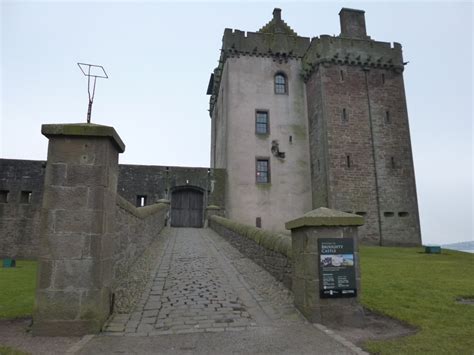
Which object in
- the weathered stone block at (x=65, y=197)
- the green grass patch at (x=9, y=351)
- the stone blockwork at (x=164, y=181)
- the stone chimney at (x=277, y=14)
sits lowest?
the green grass patch at (x=9, y=351)

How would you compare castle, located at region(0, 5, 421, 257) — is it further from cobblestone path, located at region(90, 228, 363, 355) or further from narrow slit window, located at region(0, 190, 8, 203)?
cobblestone path, located at region(90, 228, 363, 355)

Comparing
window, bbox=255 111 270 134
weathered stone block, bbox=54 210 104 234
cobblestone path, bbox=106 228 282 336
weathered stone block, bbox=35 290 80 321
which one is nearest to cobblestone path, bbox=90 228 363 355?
cobblestone path, bbox=106 228 282 336

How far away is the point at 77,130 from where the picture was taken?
A: 4.82 m

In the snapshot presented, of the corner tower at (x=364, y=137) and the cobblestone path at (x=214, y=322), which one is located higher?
the corner tower at (x=364, y=137)

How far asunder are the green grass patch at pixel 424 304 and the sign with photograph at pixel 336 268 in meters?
0.98

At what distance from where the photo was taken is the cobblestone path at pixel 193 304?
4.73m

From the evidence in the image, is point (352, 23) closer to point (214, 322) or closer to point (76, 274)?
point (214, 322)

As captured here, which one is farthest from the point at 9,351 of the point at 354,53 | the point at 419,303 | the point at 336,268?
the point at 354,53

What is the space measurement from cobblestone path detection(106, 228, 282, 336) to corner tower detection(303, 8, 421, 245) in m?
13.4

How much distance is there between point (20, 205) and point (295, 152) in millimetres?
18848

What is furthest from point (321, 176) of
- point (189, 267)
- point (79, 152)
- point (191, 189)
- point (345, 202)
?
point (79, 152)

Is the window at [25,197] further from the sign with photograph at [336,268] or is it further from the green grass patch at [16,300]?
the sign with photograph at [336,268]

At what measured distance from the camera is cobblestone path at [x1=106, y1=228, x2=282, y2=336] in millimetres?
4727

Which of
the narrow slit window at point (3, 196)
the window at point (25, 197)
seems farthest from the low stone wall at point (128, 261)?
the narrow slit window at point (3, 196)
